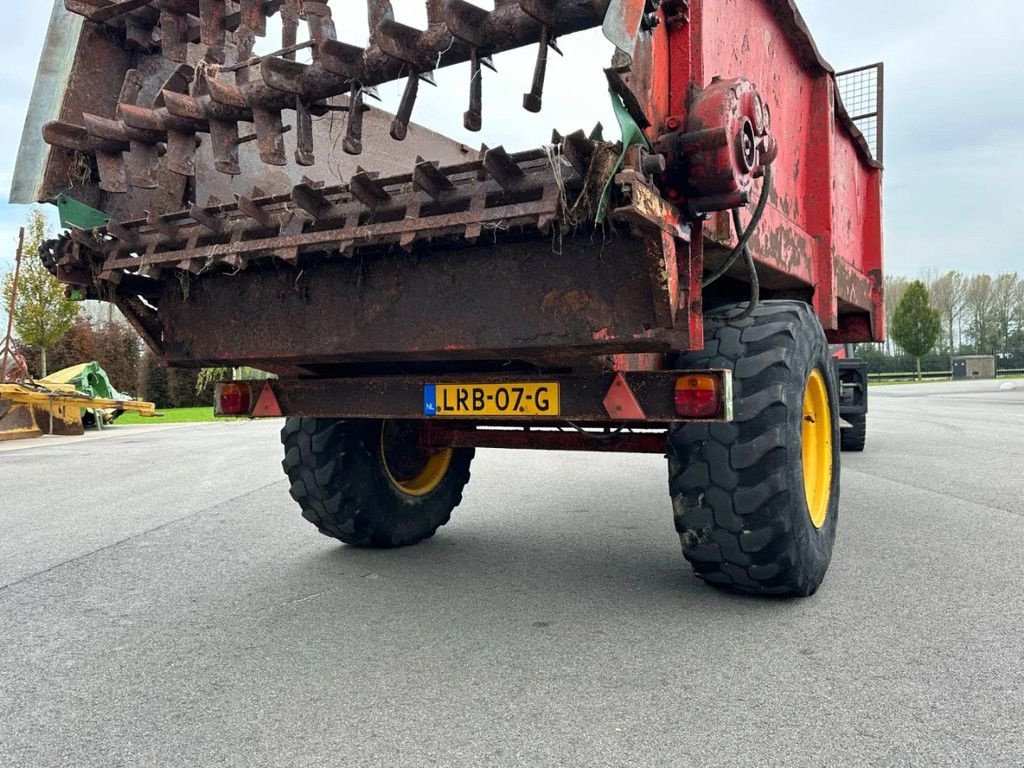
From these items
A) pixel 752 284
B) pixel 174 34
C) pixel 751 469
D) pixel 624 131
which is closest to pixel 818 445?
pixel 751 469

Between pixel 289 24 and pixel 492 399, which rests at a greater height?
pixel 289 24

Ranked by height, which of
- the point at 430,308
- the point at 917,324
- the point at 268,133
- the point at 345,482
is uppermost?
the point at 917,324

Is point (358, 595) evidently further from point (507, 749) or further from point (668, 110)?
point (668, 110)

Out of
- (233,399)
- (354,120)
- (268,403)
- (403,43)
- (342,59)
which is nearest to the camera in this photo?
(403,43)

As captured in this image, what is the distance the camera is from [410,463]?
5145 millimetres

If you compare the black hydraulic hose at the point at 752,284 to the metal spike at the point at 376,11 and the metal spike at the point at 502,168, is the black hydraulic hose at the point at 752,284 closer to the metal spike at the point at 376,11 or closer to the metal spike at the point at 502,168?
the metal spike at the point at 502,168

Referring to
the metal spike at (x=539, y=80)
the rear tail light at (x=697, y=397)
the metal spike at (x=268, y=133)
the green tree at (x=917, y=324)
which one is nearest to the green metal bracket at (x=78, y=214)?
the metal spike at (x=268, y=133)

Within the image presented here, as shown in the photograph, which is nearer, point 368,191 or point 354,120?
point 354,120

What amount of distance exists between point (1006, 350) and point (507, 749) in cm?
6847

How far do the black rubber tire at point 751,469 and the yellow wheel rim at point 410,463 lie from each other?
2068 mm

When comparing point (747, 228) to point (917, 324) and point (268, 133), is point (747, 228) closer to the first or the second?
point (268, 133)

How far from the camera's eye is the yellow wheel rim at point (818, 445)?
4145 mm

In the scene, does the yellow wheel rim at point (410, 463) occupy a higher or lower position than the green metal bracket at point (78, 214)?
lower

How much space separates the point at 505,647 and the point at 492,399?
3.57ft
